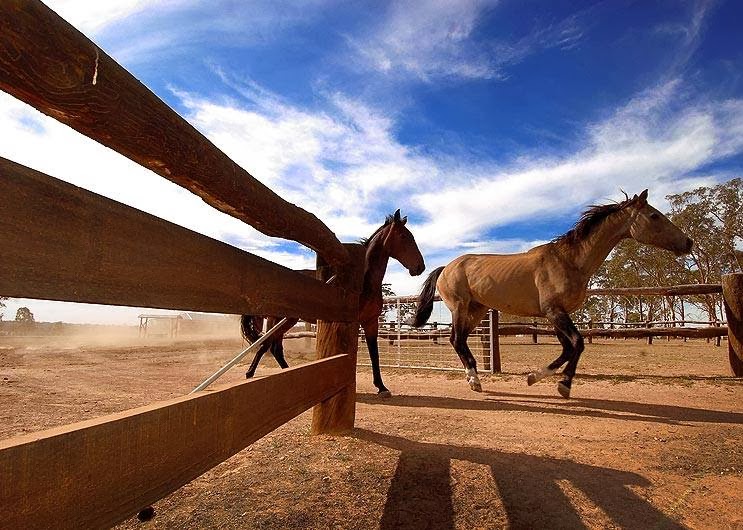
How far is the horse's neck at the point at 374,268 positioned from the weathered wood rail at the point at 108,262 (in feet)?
11.2

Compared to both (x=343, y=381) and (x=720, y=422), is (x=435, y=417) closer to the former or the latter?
(x=343, y=381)

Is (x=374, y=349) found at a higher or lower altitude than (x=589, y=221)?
lower

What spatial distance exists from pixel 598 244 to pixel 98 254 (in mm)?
6004

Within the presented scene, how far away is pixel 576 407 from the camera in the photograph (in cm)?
469

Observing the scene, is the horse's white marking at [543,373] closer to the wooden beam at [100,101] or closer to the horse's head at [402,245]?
the horse's head at [402,245]

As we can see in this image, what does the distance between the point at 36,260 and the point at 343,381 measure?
8.21ft

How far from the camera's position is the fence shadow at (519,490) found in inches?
74.3

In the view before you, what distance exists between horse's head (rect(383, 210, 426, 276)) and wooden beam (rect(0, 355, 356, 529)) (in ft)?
13.6

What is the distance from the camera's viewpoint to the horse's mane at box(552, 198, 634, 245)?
18.8ft

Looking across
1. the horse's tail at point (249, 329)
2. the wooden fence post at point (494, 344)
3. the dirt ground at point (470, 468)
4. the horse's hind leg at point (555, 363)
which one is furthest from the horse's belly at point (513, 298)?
the horse's tail at point (249, 329)

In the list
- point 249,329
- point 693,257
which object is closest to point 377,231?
point 249,329

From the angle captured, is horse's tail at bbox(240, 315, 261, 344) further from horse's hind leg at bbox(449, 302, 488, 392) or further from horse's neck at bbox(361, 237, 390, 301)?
horse's hind leg at bbox(449, 302, 488, 392)

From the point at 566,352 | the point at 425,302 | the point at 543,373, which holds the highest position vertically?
the point at 425,302

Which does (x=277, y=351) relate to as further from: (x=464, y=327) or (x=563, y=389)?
(x=563, y=389)
